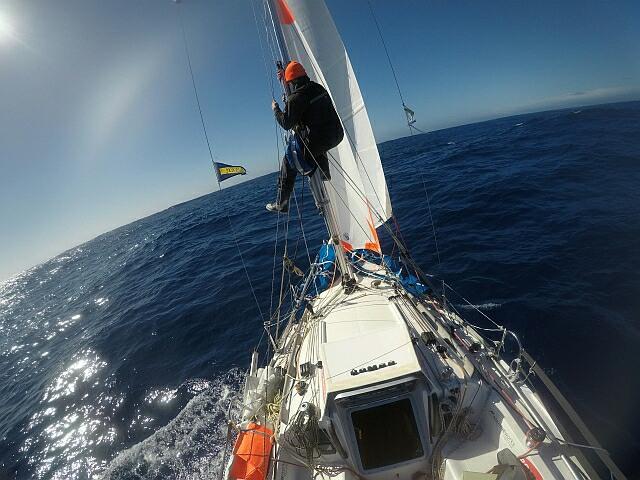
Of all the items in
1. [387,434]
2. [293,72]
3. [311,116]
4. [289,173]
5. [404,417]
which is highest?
[293,72]

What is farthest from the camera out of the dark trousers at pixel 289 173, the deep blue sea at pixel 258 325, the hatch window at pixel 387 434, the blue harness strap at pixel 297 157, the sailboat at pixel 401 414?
the deep blue sea at pixel 258 325

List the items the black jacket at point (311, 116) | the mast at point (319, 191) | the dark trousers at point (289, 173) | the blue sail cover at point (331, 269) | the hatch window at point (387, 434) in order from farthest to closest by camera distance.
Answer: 1. the blue sail cover at point (331, 269)
2. the mast at point (319, 191)
3. the dark trousers at point (289, 173)
4. the black jacket at point (311, 116)
5. the hatch window at point (387, 434)

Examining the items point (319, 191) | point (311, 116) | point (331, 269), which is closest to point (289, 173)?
point (319, 191)

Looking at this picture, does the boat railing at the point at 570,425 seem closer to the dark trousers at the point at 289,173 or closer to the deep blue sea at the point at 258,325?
the deep blue sea at the point at 258,325

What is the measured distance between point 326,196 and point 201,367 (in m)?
7.36

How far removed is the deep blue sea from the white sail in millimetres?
4746

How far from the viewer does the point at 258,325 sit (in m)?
11.1

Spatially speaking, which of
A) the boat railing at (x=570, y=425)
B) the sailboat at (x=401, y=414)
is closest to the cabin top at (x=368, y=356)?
the sailboat at (x=401, y=414)

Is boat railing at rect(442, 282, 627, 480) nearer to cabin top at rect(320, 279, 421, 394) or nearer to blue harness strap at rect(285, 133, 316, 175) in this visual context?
cabin top at rect(320, 279, 421, 394)

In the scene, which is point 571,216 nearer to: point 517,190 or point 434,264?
point 517,190

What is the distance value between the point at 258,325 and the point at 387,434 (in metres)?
7.48

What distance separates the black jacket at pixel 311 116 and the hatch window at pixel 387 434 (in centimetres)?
451

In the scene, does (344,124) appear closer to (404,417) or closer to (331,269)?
(331,269)

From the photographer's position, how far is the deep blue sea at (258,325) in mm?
6941
